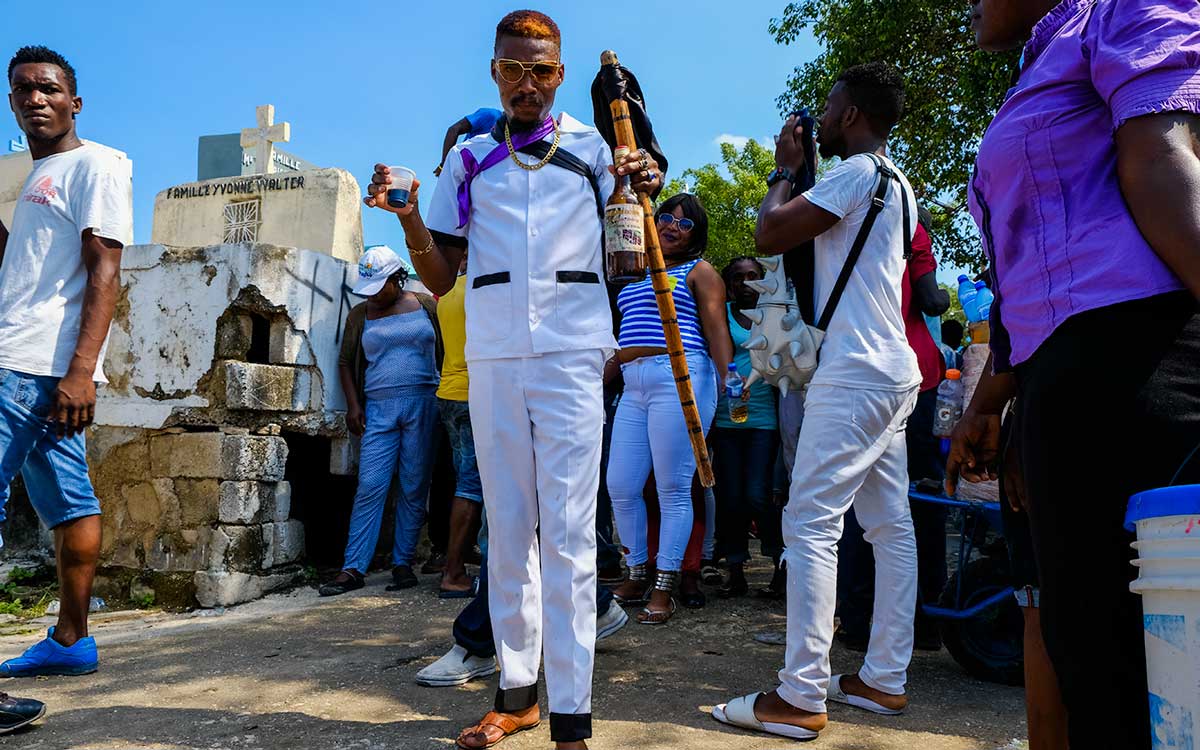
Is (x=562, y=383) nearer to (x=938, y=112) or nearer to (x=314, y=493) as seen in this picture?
(x=314, y=493)

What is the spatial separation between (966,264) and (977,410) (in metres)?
11.4

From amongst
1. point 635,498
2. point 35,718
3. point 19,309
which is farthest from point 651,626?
point 19,309

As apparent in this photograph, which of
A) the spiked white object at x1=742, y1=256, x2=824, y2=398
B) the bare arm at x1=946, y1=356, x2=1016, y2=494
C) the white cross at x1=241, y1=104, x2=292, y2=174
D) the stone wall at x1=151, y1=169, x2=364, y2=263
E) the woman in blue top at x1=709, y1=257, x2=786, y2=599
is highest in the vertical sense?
the white cross at x1=241, y1=104, x2=292, y2=174

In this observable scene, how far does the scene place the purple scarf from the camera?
2881mm

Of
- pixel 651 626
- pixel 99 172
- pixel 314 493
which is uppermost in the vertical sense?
pixel 99 172

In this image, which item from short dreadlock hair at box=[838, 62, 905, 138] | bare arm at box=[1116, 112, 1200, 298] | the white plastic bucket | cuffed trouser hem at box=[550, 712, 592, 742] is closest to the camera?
the white plastic bucket

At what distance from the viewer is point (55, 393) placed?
3.38m

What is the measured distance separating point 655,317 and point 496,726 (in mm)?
2549

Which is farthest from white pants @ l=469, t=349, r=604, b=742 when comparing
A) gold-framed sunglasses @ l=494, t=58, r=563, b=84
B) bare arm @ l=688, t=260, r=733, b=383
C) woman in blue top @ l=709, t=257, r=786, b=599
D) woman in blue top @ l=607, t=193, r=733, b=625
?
woman in blue top @ l=709, t=257, r=786, b=599

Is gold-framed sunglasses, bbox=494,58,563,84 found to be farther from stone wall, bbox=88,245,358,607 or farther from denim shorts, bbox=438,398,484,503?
stone wall, bbox=88,245,358,607

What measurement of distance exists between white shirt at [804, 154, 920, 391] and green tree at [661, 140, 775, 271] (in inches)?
883

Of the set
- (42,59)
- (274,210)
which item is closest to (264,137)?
(274,210)

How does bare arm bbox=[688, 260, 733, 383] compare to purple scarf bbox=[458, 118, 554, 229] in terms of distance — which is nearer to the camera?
purple scarf bbox=[458, 118, 554, 229]

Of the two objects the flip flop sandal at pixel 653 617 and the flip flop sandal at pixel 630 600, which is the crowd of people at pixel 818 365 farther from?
the flip flop sandal at pixel 653 617
